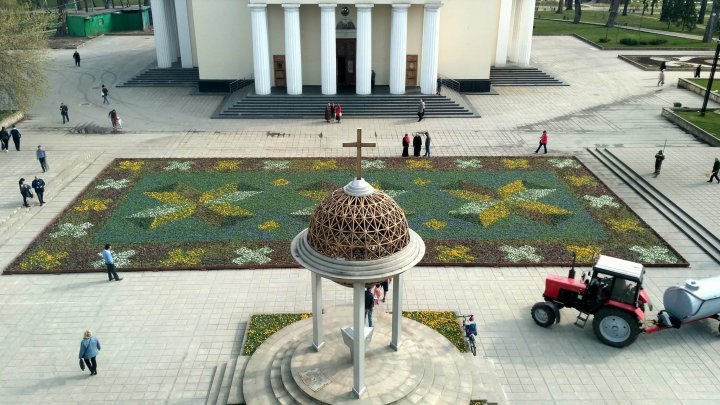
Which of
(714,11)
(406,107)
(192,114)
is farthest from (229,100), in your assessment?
(714,11)

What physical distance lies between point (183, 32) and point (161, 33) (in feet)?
6.17

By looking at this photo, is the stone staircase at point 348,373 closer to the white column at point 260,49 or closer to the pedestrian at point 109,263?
the pedestrian at point 109,263

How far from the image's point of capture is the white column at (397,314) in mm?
13578

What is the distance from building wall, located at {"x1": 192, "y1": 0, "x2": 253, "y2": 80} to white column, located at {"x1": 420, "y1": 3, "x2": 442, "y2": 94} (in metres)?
11.1

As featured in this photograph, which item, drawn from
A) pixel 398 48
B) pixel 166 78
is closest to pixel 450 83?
pixel 398 48

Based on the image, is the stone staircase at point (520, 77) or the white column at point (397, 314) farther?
the stone staircase at point (520, 77)

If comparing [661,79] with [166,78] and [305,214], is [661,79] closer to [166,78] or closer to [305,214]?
[305,214]

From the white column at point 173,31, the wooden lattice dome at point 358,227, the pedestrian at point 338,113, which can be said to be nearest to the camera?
the wooden lattice dome at point 358,227

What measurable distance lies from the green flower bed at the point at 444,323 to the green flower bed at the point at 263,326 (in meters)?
3.03

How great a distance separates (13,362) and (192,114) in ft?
73.3

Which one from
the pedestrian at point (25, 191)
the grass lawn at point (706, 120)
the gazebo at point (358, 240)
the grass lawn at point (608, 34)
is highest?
the gazebo at point (358, 240)

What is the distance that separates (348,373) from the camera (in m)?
13.7

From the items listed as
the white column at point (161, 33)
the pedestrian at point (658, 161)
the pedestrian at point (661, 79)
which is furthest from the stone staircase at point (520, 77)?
the white column at point (161, 33)

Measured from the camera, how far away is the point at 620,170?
27.5m
